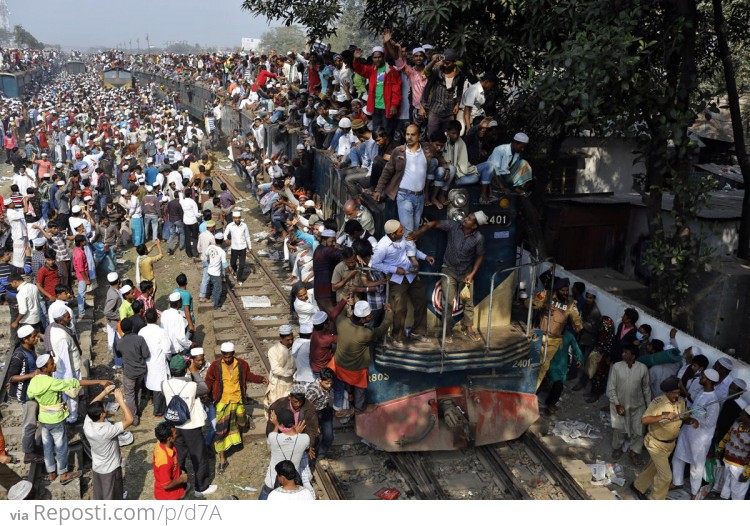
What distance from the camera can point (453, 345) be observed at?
8453mm

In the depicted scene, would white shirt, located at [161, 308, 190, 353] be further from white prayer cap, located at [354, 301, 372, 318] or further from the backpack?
white prayer cap, located at [354, 301, 372, 318]

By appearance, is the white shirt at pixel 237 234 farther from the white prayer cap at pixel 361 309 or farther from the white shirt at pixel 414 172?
the white prayer cap at pixel 361 309

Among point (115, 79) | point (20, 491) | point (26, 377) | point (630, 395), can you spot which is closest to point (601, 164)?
point (630, 395)

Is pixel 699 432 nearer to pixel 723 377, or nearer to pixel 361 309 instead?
pixel 723 377

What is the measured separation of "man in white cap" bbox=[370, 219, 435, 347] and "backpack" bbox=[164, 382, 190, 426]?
99.7 inches

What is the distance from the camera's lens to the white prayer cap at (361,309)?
26.2ft

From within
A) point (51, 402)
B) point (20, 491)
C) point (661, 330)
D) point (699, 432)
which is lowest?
point (20, 491)

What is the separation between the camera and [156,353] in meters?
9.30

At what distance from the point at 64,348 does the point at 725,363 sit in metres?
8.21

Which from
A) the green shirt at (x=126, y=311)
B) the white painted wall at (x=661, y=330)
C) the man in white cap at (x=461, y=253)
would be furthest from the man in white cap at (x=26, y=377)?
the white painted wall at (x=661, y=330)

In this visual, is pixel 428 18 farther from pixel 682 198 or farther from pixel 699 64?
pixel 699 64

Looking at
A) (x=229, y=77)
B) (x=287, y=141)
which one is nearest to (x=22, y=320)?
(x=287, y=141)

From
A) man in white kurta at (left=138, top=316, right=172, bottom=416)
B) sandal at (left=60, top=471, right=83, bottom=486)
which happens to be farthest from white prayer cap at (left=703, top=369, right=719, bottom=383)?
sandal at (left=60, top=471, right=83, bottom=486)

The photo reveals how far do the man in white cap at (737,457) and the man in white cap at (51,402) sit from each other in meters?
7.06
